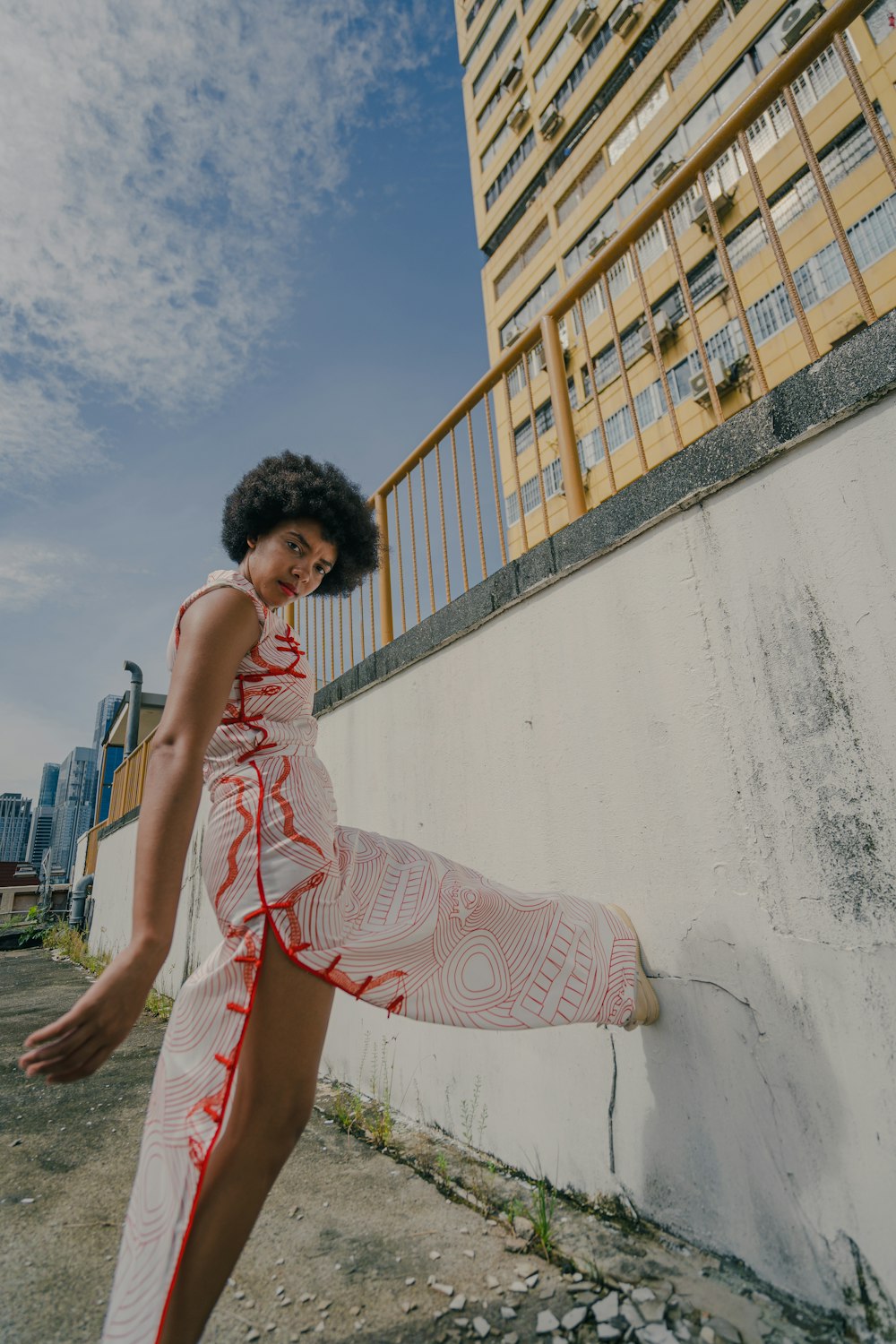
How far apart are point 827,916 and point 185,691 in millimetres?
1327

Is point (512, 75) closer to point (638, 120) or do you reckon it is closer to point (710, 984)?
point (638, 120)

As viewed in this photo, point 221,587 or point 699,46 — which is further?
point 699,46

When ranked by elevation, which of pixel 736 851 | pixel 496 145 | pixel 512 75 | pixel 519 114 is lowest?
pixel 736 851

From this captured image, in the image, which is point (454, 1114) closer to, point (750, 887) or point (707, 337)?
point (750, 887)

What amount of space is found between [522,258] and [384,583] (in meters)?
24.1

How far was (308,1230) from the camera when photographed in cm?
164

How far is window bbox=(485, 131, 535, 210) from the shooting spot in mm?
22219

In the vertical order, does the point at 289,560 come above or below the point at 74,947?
above

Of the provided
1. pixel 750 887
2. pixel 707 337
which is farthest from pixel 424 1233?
pixel 707 337

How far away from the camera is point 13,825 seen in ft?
531

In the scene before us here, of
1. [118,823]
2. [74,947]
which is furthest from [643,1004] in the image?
[74,947]

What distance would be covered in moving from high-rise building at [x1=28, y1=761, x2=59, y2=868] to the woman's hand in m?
179

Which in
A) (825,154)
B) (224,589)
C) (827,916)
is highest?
(825,154)

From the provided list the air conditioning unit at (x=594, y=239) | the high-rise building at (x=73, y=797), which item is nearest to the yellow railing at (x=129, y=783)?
the air conditioning unit at (x=594, y=239)
